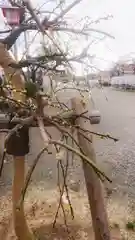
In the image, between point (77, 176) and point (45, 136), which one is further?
point (77, 176)

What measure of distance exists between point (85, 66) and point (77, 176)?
4.86 ft

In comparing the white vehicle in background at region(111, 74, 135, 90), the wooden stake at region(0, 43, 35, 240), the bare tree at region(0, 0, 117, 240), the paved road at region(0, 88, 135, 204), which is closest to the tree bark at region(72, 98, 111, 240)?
the bare tree at region(0, 0, 117, 240)

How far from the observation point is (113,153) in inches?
128

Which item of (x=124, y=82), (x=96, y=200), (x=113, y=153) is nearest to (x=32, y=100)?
(x=96, y=200)

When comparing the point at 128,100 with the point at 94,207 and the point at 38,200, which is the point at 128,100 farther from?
the point at 94,207

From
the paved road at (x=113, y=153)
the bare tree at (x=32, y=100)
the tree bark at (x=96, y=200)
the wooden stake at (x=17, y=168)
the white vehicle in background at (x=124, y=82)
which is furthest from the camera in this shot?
the white vehicle in background at (x=124, y=82)

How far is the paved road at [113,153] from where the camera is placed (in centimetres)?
266

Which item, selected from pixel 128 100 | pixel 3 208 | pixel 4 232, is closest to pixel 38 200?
pixel 3 208

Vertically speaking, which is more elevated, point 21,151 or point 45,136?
point 45,136

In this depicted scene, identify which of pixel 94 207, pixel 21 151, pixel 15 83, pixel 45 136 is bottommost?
pixel 94 207

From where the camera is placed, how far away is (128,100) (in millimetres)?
4434

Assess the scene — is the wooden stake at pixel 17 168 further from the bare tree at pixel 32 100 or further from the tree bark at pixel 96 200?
the tree bark at pixel 96 200

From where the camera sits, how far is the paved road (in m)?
2.66

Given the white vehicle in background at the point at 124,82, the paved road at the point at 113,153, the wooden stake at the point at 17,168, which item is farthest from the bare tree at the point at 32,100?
the white vehicle in background at the point at 124,82
